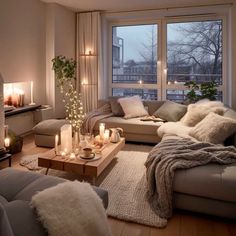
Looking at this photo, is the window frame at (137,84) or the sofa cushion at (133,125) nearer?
the sofa cushion at (133,125)

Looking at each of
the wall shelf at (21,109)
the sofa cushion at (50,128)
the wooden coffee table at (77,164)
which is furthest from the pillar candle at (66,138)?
the wall shelf at (21,109)

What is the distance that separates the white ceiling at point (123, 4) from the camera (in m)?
5.30

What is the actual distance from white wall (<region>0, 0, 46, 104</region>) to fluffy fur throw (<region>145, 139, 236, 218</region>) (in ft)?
10.4

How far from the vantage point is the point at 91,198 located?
1.50 metres

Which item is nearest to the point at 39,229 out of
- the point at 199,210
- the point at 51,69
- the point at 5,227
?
the point at 5,227

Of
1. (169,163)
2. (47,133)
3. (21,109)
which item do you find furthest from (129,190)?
(21,109)

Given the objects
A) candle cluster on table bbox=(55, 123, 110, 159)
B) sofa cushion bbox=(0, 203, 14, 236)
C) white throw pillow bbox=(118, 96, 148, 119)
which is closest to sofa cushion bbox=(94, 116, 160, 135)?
white throw pillow bbox=(118, 96, 148, 119)

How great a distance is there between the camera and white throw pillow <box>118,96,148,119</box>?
16.3 feet

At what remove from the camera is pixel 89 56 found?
629cm

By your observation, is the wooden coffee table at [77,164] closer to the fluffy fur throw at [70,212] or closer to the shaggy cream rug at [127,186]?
the shaggy cream rug at [127,186]

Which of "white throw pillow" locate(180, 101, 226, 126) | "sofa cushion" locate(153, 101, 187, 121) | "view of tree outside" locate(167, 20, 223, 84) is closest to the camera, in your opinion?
"white throw pillow" locate(180, 101, 226, 126)

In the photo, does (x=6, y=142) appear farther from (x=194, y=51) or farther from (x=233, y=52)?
(x=233, y=52)

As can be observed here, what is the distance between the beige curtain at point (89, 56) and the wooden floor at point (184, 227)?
424 centimetres

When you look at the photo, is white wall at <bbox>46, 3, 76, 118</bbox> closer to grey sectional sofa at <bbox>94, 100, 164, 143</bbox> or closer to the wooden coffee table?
grey sectional sofa at <bbox>94, 100, 164, 143</bbox>
